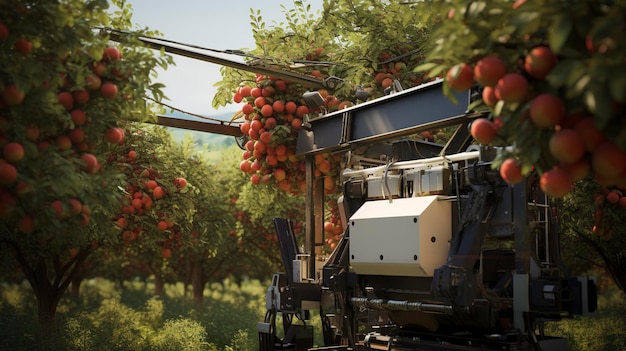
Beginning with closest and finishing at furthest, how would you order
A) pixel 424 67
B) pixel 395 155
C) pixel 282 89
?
pixel 424 67 < pixel 395 155 < pixel 282 89

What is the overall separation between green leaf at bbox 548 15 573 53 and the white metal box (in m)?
3.90

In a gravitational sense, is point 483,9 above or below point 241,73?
below

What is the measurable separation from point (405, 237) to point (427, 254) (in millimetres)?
315

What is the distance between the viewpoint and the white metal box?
7.73 metres

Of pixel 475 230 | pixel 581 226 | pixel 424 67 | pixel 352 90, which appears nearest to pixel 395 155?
pixel 352 90

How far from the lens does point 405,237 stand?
784 cm

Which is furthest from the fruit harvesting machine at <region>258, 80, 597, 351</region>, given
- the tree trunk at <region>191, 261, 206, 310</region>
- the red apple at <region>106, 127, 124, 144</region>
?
the tree trunk at <region>191, 261, 206, 310</region>

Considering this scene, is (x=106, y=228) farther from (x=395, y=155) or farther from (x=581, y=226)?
(x=581, y=226)

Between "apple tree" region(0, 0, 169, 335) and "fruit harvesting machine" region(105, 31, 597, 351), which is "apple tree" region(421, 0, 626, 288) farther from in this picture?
"apple tree" region(0, 0, 169, 335)

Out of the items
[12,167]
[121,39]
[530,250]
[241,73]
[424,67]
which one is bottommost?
[530,250]

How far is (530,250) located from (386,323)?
285 cm

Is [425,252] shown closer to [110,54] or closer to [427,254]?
[427,254]

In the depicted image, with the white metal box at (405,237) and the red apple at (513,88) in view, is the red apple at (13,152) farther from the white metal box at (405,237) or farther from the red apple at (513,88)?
the white metal box at (405,237)

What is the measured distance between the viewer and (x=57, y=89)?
20.2 feet
